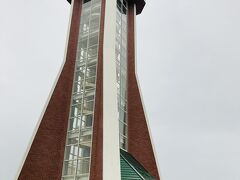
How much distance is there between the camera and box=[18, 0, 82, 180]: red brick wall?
1630 cm

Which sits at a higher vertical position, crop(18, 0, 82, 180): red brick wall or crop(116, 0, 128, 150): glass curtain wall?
crop(116, 0, 128, 150): glass curtain wall

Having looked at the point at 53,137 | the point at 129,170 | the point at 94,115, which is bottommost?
the point at 129,170

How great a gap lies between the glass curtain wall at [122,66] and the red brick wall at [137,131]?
400 mm

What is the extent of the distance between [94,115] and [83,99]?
2108mm

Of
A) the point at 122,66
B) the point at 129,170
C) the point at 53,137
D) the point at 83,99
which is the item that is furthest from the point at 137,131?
the point at 53,137

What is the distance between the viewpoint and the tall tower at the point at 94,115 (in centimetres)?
1605

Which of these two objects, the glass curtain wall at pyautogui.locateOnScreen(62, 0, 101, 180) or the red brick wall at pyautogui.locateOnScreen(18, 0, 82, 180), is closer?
Answer: the red brick wall at pyautogui.locateOnScreen(18, 0, 82, 180)

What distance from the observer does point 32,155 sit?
53.9 ft

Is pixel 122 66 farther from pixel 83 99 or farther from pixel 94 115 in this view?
pixel 94 115

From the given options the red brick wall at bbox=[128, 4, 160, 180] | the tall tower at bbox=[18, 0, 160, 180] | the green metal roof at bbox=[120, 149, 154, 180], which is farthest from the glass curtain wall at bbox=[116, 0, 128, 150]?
the green metal roof at bbox=[120, 149, 154, 180]

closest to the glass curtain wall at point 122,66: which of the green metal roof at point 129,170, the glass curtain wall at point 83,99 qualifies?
the green metal roof at point 129,170

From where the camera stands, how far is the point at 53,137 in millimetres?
17625

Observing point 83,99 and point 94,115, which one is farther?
point 83,99

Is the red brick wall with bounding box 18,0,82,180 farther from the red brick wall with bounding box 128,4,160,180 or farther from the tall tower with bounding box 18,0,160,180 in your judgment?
the red brick wall with bounding box 128,4,160,180
